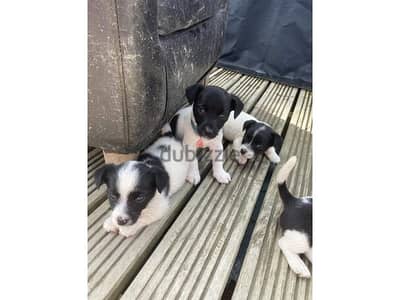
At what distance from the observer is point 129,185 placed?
161 cm

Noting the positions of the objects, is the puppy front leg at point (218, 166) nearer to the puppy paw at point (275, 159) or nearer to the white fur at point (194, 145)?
the white fur at point (194, 145)

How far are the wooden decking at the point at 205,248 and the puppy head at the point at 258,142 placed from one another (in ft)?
0.57

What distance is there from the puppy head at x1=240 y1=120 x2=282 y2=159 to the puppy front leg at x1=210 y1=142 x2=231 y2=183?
23cm

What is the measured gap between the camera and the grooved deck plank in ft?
4.50

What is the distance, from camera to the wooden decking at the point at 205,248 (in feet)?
4.57

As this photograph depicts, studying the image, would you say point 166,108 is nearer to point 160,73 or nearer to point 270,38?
point 160,73

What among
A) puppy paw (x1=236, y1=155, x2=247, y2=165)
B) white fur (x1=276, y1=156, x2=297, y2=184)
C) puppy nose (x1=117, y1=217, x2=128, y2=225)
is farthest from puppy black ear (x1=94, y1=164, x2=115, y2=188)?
puppy paw (x1=236, y1=155, x2=247, y2=165)

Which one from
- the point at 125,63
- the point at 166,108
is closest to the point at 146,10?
the point at 125,63

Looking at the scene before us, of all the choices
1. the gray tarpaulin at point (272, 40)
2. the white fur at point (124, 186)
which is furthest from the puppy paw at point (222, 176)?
the gray tarpaulin at point (272, 40)

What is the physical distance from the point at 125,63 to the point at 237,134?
4.98 feet

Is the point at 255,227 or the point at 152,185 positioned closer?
the point at 152,185

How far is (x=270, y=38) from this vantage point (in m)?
4.65

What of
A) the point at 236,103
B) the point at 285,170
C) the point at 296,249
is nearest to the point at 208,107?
the point at 236,103

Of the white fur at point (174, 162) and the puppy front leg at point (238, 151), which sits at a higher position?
the white fur at point (174, 162)
